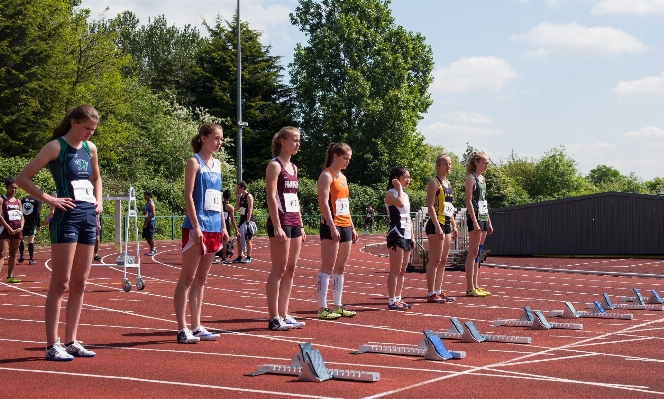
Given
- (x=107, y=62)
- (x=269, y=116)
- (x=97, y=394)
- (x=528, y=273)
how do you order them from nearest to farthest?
(x=97, y=394)
(x=528, y=273)
(x=107, y=62)
(x=269, y=116)

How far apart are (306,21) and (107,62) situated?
18.8 metres

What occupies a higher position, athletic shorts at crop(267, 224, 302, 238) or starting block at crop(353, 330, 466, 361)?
athletic shorts at crop(267, 224, 302, 238)

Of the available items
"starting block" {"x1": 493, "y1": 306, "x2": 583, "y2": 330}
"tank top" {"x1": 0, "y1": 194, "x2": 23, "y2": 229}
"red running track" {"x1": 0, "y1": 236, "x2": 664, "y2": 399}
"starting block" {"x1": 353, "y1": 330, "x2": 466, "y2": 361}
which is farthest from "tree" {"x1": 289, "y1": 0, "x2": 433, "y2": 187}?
"starting block" {"x1": 353, "y1": 330, "x2": 466, "y2": 361}

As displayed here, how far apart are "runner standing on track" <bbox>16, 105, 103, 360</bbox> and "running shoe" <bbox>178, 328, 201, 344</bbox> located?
1.07 meters

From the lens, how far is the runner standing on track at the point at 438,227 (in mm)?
12070

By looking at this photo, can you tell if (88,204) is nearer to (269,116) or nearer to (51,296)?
(51,296)

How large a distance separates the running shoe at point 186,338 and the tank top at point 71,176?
1.64m

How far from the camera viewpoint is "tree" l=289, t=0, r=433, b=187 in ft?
191

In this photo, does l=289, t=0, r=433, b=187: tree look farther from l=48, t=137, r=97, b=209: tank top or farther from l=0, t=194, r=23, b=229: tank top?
l=48, t=137, r=97, b=209: tank top

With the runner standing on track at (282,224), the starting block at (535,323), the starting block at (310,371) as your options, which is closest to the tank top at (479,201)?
the starting block at (535,323)

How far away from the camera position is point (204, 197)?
27.1 ft

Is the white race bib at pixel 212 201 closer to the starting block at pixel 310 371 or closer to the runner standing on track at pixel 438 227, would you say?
the starting block at pixel 310 371

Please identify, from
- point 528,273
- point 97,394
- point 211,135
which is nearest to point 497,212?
point 528,273

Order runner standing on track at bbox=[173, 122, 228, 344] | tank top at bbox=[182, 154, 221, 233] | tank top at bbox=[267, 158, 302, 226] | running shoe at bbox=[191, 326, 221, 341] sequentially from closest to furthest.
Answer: runner standing on track at bbox=[173, 122, 228, 344] < tank top at bbox=[182, 154, 221, 233] < running shoe at bbox=[191, 326, 221, 341] < tank top at bbox=[267, 158, 302, 226]
